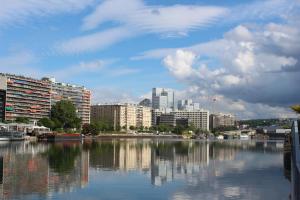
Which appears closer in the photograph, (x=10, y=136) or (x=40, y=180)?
(x=40, y=180)

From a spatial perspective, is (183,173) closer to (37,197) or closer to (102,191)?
(102,191)

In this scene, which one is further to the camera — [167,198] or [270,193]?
[270,193]

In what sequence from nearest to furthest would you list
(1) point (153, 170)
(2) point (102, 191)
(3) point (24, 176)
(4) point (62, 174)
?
1. (2) point (102, 191)
2. (3) point (24, 176)
3. (4) point (62, 174)
4. (1) point (153, 170)

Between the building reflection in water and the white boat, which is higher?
the white boat

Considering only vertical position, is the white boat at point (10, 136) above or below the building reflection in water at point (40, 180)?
above

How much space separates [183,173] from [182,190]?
50.5 feet

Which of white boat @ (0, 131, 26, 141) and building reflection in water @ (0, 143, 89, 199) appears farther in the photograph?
white boat @ (0, 131, 26, 141)

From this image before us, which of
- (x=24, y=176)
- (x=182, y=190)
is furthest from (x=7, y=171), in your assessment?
(x=182, y=190)

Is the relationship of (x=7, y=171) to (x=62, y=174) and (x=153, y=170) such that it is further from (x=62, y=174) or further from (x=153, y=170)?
(x=153, y=170)

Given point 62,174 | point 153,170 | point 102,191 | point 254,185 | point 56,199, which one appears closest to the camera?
point 56,199

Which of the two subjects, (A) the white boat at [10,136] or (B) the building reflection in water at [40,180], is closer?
(B) the building reflection in water at [40,180]

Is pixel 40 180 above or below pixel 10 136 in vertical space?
below

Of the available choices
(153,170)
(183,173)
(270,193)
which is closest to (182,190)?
(270,193)

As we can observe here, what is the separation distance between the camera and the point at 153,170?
59.4 m
